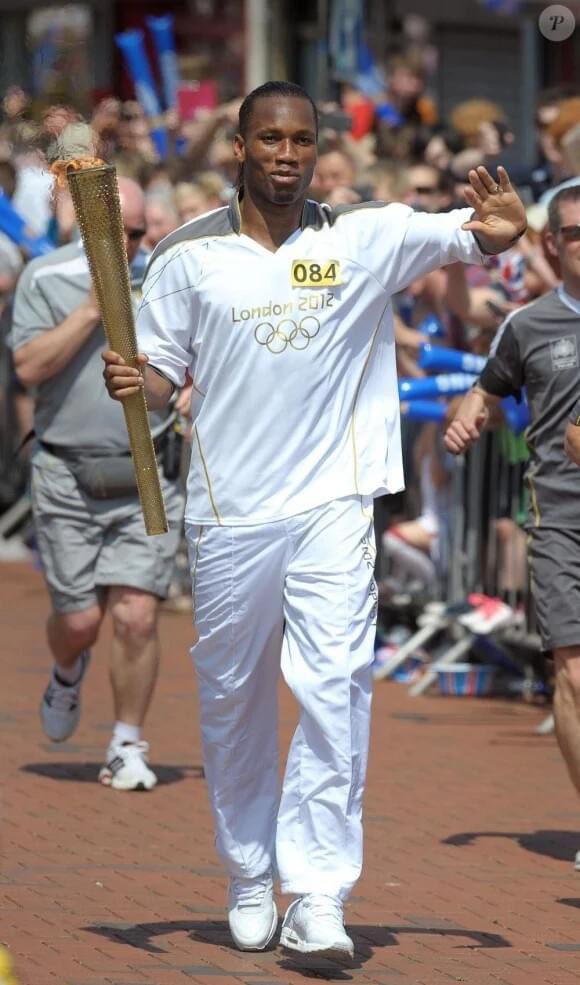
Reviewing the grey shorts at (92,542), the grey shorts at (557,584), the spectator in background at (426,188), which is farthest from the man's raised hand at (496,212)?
the spectator in background at (426,188)

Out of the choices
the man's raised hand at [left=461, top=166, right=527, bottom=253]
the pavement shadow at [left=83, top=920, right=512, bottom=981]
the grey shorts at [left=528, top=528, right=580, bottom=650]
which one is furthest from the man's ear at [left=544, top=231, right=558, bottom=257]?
the pavement shadow at [left=83, top=920, right=512, bottom=981]

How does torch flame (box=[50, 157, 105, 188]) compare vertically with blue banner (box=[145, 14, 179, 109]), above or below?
below

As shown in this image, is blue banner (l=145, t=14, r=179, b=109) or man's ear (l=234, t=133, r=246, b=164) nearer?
man's ear (l=234, t=133, r=246, b=164)

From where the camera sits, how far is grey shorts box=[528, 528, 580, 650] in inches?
267

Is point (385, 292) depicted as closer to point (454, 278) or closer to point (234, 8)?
point (454, 278)

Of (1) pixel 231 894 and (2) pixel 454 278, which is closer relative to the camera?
(1) pixel 231 894

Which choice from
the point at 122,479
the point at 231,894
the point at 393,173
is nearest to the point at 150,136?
the point at 393,173

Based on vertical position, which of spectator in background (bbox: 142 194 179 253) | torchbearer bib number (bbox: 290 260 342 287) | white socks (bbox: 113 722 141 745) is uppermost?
spectator in background (bbox: 142 194 179 253)

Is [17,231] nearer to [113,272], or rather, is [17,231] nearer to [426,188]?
[426,188]

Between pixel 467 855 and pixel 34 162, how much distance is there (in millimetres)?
2806

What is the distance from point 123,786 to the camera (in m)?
8.12

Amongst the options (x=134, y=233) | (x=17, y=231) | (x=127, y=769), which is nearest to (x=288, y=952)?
(x=127, y=769)

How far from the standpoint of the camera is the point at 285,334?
5.45m

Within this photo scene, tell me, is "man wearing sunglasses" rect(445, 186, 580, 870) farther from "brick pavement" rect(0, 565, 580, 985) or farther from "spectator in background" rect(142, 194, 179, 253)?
"spectator in background" rect(142, 194, 179, 253)
